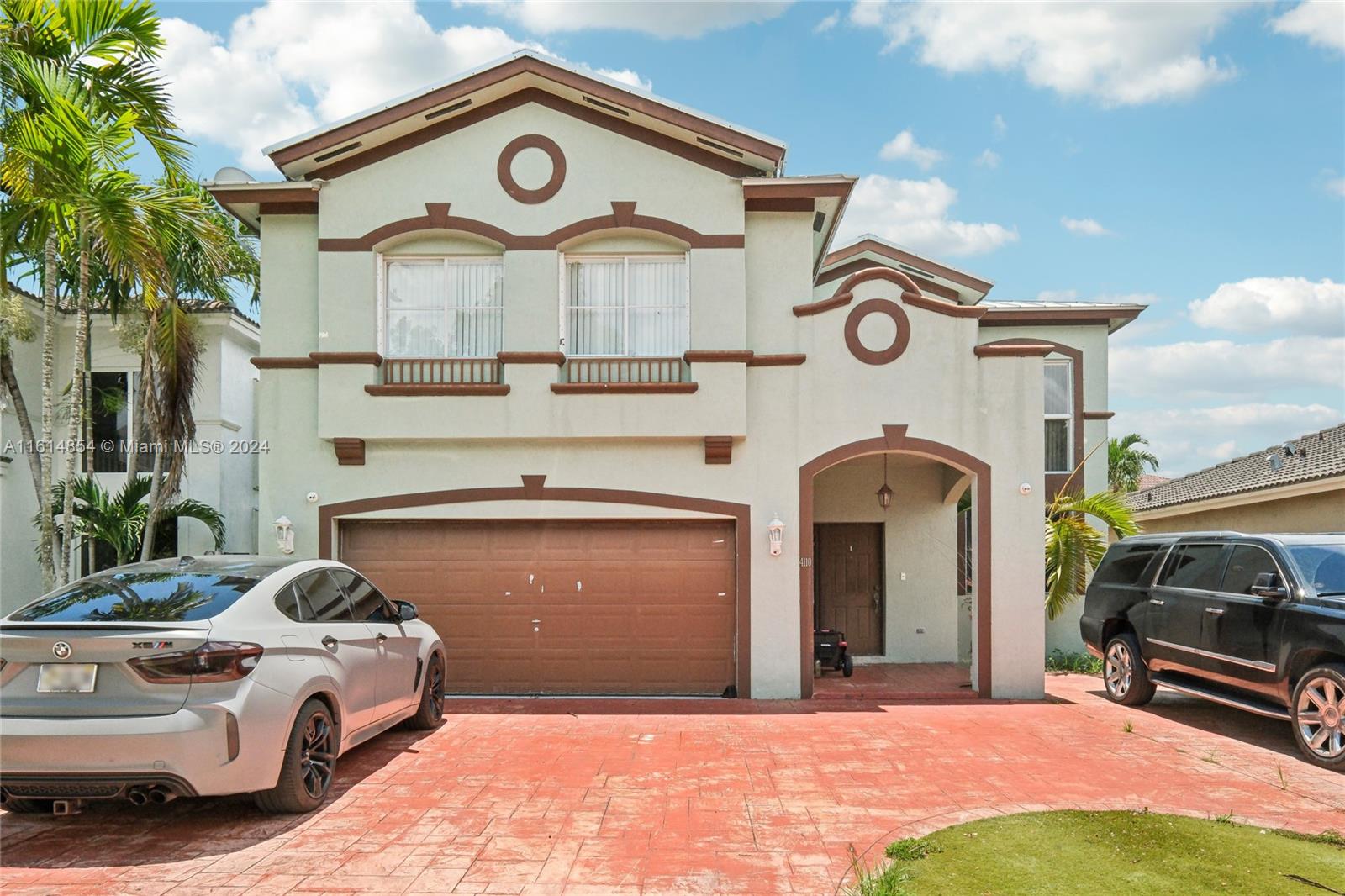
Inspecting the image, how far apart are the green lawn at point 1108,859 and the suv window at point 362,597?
187 inches

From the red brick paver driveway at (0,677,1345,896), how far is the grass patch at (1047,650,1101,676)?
395 cm

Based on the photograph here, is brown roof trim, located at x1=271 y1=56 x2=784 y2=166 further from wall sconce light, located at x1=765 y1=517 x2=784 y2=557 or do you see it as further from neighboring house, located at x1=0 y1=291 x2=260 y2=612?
neighboring house, located at x1=0 y1=291 x2=260 y2=612

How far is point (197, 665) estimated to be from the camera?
19.8 feet

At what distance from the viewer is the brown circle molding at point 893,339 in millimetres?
12016

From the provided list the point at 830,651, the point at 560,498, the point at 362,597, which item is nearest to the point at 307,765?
the point at 362,597

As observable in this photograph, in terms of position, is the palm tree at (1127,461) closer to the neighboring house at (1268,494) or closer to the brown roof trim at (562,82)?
the neighboring house at (1268,494)

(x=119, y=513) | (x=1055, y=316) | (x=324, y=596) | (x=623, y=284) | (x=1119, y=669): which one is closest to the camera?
(x=324, y=596)

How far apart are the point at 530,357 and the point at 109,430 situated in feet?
28.7

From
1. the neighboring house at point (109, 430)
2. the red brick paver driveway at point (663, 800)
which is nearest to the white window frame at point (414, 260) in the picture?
the red brick paver driveway at point (663, 800)

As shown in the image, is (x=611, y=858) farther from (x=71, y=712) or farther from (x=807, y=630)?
(x=807, y=630)

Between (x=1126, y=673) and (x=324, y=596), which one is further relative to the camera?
(x=1126, y=673)

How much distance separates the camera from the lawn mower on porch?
43.3 ft

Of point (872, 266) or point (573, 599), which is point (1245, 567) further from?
point (872, 266)

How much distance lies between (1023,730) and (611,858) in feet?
18.4
